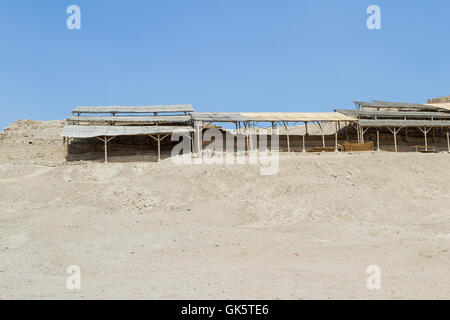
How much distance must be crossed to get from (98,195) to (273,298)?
46.4ft

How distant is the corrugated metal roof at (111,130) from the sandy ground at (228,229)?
2.85 meters

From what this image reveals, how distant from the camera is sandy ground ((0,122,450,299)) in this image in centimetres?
865

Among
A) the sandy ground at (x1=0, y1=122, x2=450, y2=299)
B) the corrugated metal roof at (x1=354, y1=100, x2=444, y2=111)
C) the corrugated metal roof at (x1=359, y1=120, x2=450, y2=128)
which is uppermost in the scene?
the corrugated metal roof at (x1=354, y1=100, x2=444, y2=111)

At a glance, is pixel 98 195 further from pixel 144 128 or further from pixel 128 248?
pixel 144 128

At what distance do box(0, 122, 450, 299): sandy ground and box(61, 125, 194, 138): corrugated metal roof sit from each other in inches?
112

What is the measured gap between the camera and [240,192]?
764 inches

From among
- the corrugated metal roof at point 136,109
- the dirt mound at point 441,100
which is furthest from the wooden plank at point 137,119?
the dirt mound at point 441,100
